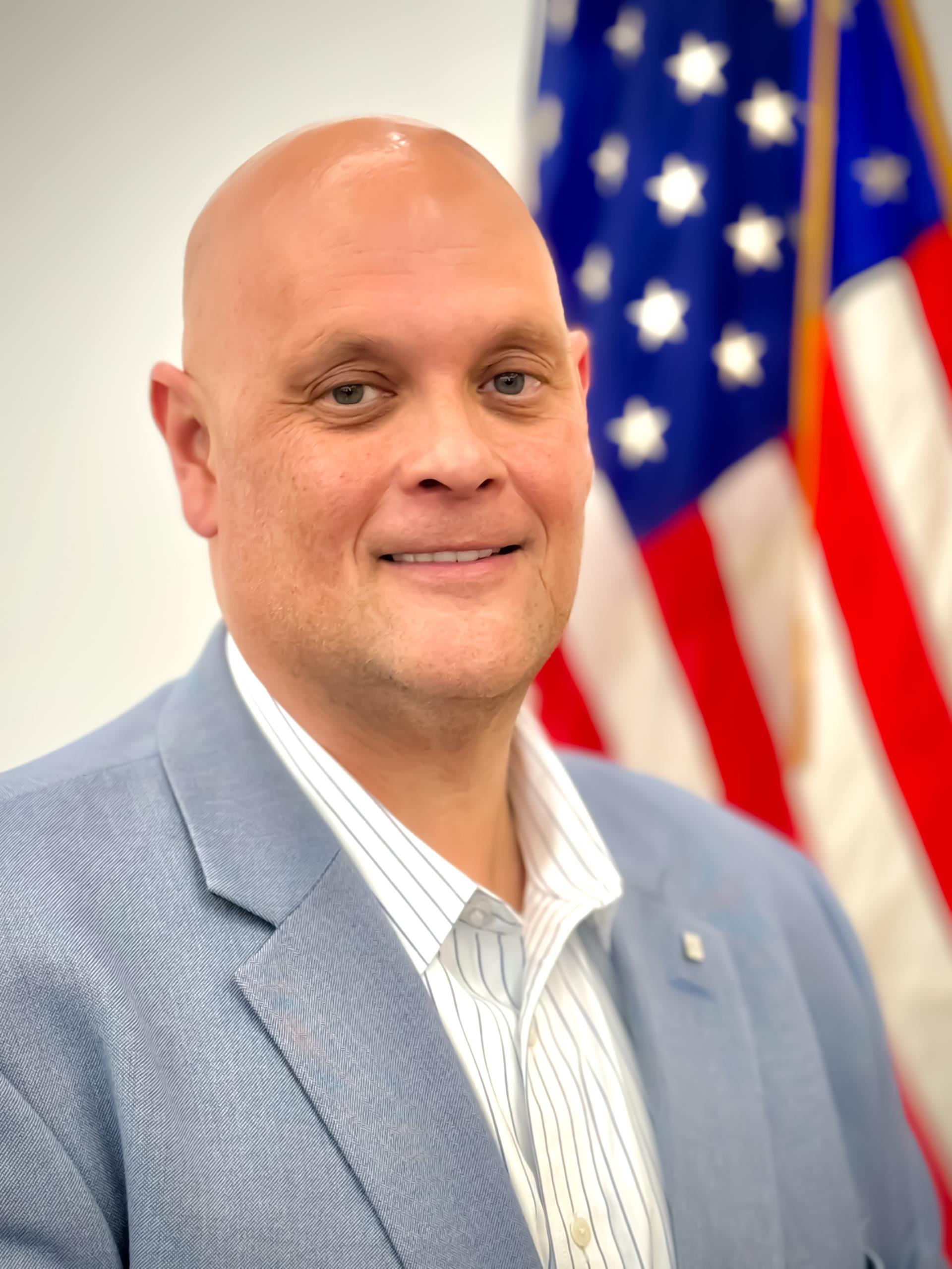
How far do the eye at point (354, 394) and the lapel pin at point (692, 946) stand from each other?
2.34 feet

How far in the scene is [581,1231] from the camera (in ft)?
3.33

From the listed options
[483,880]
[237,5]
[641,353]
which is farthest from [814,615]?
[237,5]

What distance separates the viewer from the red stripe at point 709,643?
2.04 meters

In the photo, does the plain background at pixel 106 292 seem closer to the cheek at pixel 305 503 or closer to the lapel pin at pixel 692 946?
the cheek at pixel 305 503

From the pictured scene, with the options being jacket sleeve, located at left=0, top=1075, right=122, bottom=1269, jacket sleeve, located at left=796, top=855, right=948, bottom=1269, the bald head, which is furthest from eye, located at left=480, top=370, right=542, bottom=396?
jacket sleeve, located at left=796, top=855, right=948, bottom=1269

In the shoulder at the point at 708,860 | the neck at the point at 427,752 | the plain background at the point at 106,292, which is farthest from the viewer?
the plain background at the point at 106,292

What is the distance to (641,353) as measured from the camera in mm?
2045

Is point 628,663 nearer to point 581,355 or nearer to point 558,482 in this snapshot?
point 581,355

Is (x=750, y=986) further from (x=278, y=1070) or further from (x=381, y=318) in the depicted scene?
(x=381, y=318)

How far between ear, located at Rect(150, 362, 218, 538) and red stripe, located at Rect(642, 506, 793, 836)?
3.56 ft

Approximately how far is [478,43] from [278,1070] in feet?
5.88

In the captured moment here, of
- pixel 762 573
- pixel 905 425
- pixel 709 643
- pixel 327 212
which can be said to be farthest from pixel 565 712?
pixel 327 212

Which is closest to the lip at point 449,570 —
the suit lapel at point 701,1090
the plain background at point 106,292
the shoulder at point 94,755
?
the shoulder at point 94,755

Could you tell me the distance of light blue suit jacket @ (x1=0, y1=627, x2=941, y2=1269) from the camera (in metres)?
0.87
